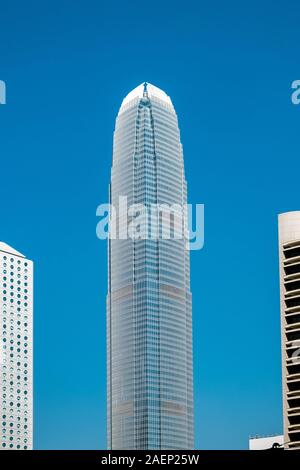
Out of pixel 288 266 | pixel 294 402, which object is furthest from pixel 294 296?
pixel 294 402

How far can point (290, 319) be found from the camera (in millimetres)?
184750

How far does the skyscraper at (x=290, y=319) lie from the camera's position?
177000 millimetres

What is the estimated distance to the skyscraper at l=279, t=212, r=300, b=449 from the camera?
177 meters

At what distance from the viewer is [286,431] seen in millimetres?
176625
